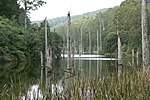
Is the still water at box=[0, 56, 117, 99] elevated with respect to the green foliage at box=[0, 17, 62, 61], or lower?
lower

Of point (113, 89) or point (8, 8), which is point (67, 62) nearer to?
point (113, 89)

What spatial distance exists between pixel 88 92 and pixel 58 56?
38192 millimetres

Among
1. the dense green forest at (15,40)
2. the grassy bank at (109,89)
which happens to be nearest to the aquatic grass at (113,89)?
the grassy bank at (109,89)

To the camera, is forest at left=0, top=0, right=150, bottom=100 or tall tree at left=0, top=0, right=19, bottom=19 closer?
forest at left=0, top=0, right=150, bottom=100

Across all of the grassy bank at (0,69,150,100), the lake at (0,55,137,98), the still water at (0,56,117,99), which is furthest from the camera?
the lake at (0,55,137,98)

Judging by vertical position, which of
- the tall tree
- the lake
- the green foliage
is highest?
the tall tree

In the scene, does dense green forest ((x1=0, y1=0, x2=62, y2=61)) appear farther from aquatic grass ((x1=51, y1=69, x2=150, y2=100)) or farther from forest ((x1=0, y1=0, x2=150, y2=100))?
aquatic grass ((x1=51, y1=69, x2=150, y2=100))

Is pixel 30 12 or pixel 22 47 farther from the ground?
pixel 30 12

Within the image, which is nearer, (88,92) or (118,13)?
(88,92)

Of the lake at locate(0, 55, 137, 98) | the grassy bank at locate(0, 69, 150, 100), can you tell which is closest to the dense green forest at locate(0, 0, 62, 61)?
the lake at locate(0, 55, 137, 98)

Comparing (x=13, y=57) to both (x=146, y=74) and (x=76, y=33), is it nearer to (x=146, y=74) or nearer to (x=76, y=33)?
(x=146, y=74)

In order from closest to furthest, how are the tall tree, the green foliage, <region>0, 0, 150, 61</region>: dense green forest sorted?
the green foliage
<region>0, 0, 150, 61</region>: dense green forest
the tall tree

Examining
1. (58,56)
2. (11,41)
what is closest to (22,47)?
(11,41)

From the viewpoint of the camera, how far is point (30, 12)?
44.9m
